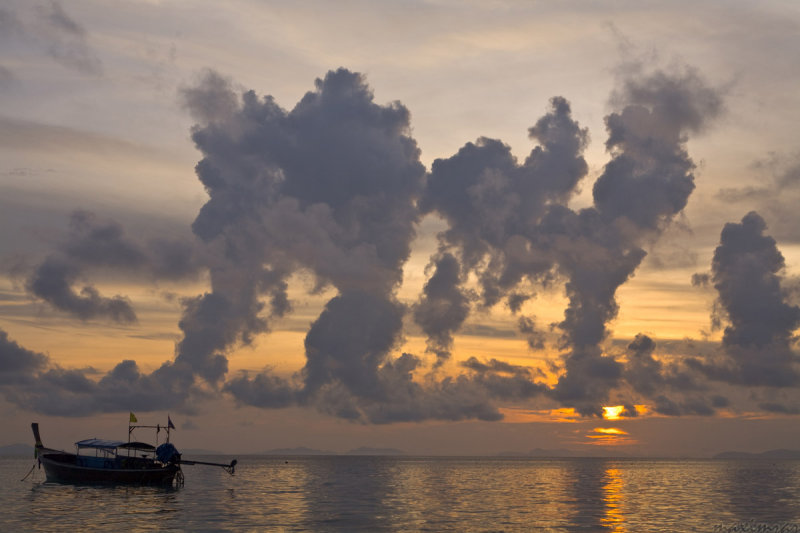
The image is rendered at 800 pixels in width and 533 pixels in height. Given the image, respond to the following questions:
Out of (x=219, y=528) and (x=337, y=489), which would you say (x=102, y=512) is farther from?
(x=337, y=489)

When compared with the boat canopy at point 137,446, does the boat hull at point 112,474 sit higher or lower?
lower

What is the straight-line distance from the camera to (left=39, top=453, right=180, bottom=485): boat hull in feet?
427

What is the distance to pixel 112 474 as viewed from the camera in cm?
13012

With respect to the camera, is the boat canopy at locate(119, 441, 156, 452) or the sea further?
the boat canopy at locate(119, 441, 156, 452)

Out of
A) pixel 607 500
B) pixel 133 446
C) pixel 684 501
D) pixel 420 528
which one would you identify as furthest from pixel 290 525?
pixel 684 501

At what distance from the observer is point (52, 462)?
138625 millimetres

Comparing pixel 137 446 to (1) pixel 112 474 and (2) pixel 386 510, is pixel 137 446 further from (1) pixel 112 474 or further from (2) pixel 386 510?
(2) pixel 386 510

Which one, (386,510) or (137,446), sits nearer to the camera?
(386,510)

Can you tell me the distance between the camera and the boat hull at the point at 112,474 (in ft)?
427

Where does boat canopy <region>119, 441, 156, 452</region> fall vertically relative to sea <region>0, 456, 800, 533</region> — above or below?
above

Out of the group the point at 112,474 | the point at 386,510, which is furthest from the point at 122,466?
the point at 386,510

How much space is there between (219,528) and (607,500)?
70.2 meters

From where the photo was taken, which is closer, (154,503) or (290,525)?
(290,525)

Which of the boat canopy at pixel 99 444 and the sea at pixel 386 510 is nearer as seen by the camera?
the sea at pixel 386 510
